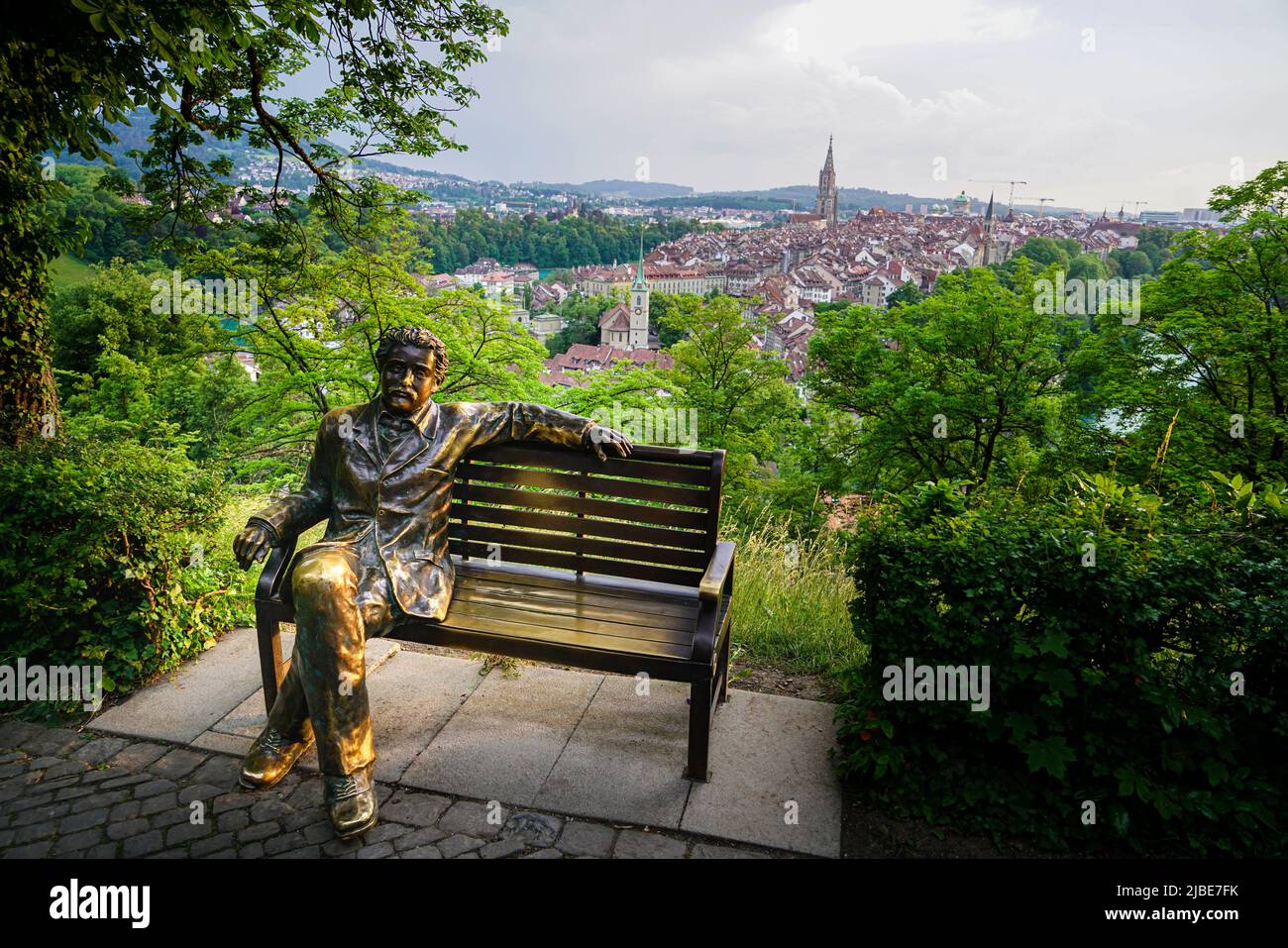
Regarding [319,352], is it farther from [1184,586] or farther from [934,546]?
[1184,586]

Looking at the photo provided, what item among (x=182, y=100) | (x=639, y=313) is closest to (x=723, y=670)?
(x=182, y=100)

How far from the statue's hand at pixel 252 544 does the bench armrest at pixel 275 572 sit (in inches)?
2.8

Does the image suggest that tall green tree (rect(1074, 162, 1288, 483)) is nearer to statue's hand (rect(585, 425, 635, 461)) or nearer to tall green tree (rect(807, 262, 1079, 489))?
tall green tree (rect(807, 262, 1079, 489))

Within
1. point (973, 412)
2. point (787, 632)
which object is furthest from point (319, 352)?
point (973, 412)

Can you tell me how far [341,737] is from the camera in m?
3.02

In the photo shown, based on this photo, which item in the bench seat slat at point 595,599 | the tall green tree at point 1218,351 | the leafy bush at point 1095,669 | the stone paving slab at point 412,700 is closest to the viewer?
the leafy bush at point 1095,669

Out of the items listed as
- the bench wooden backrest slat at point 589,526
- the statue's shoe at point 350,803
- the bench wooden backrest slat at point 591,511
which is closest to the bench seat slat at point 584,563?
the bench wooden backrest slat at point 591,511

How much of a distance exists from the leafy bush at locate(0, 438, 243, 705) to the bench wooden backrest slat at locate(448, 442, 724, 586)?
4.68ft

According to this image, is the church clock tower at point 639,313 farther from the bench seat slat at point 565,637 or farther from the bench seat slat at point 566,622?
the bench seat slat at point 565,637

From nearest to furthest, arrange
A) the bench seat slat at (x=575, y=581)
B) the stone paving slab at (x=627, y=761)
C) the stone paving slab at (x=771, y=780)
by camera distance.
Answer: the stone paving slab at (x=771, y=780), the stone paving slab at (x=627, y=761), the bench seat slat at (x=575, y=581)

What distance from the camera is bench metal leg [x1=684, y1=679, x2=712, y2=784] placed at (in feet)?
Answer: 10.4

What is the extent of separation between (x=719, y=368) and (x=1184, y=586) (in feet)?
85.8

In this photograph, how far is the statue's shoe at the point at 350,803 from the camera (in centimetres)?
294
